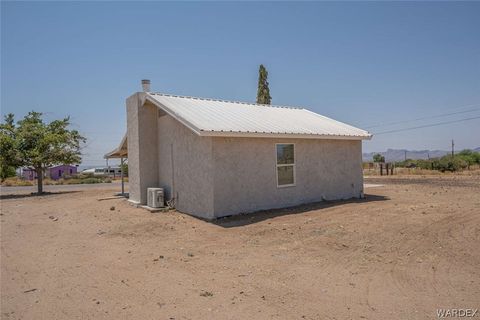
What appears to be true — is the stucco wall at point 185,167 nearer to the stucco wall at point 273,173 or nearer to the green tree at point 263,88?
the stucco wall at point 273,173

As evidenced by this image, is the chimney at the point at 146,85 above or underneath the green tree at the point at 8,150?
above

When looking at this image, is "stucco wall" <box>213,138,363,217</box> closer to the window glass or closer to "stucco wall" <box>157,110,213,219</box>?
the window glass

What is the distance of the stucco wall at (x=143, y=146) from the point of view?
13.8 m

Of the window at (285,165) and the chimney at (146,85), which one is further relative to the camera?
the chimney at (146,85)

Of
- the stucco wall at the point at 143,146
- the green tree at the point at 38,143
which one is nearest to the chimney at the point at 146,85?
the stucco wall at the point at 143,146

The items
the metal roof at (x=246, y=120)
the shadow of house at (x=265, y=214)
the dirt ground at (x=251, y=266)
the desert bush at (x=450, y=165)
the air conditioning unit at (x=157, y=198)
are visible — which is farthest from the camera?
the desert bush at (x=450, y=165)

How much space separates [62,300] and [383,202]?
11.1 meters

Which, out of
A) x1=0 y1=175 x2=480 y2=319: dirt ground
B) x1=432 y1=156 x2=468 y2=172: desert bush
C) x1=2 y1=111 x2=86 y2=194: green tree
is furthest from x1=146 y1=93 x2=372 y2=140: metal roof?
x1=432 y1=156 x2=468 y2=172: desert bush

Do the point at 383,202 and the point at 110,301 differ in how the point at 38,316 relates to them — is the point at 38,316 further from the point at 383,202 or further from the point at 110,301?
the point at 383,202

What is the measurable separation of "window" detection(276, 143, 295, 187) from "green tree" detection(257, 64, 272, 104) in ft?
63.0

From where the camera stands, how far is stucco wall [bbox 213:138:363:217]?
1051 cm

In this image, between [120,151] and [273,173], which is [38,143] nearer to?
[120,151]

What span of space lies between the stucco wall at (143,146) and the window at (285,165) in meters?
5.20

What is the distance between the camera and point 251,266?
608 centimetres
